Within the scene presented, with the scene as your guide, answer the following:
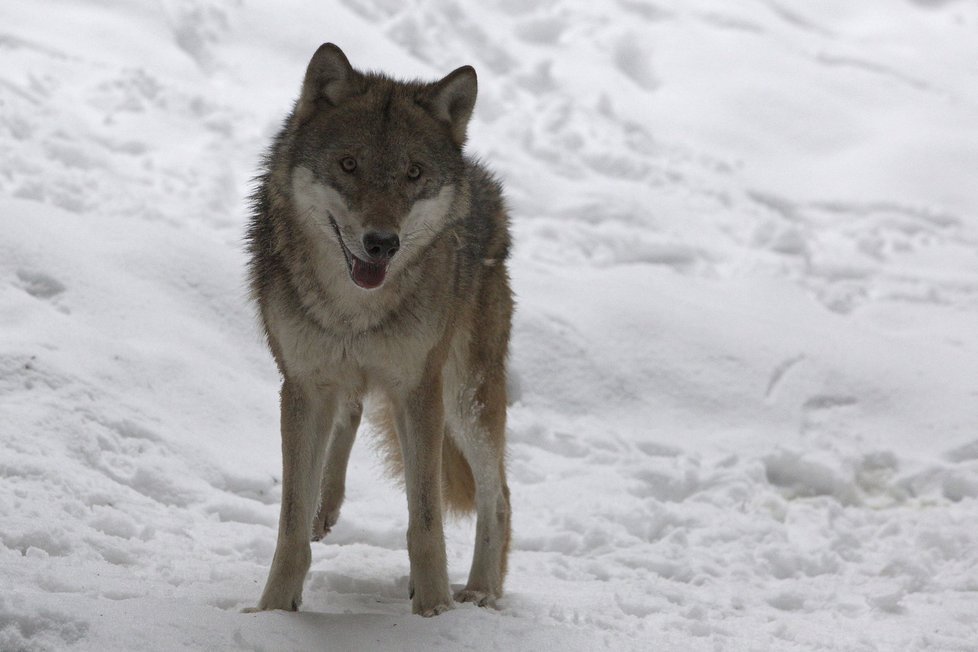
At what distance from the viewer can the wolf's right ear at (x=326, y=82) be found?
3.79m

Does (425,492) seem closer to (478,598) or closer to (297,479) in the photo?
(297,479)

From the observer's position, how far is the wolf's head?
3.44m

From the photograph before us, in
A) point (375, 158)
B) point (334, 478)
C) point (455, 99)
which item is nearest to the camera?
point (375, 158)

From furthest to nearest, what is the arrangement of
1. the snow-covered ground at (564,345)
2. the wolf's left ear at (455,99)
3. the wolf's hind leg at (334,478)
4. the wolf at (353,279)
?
the wolf's hind leg at (334,478) → the snow-covered ground at (564,345) → the wolf's left ear at (455,99) → the wolf at (353,279)

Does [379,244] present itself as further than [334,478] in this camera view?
No

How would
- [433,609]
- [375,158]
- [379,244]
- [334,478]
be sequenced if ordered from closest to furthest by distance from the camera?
[379,244]
[375,158]
[433,609]
[334,478]

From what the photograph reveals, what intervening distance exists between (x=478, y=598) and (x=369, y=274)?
1.50 metres

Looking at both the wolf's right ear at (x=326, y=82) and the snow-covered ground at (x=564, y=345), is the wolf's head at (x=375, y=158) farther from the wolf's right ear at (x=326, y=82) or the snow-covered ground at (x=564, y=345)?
the snow-covered ground at (x=564, y=345)

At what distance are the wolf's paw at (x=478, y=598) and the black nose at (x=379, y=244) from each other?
1542 mm

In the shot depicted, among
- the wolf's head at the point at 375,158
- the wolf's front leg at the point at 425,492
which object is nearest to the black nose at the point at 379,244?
the wolf's head at the point at 375,158

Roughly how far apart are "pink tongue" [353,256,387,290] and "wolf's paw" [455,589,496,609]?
57.2 inches

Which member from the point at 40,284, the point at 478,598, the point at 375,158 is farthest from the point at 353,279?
the point at 40,284

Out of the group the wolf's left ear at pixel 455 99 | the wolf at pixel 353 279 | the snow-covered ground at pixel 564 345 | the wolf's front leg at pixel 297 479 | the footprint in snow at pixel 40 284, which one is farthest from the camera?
the footprint in snow at pixel 40 284

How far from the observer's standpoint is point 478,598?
13.9ft
